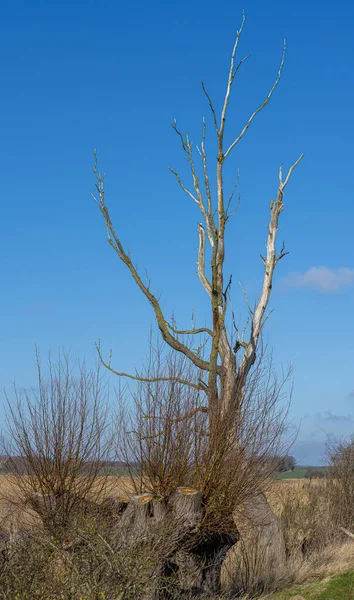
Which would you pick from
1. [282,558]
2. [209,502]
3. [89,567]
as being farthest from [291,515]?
[89,567]

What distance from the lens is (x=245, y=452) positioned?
12.5 metres

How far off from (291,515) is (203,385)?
19.5 feet

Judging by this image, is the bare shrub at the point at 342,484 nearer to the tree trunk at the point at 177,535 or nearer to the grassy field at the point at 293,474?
the grassy field at the point at 293,474

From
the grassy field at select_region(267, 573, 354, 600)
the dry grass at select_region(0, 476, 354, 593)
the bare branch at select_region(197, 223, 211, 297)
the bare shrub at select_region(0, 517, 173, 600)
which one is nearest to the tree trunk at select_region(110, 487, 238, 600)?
the dry grass at select_region(0, 476, 354, 593)

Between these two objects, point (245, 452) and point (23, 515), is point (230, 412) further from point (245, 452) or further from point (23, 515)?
point (23, 515)

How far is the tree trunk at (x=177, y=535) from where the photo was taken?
33.7 feet

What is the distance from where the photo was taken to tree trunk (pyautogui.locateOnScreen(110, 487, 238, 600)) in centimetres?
1026

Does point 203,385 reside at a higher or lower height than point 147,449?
higher

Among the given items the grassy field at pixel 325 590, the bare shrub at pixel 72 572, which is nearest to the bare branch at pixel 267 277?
the grassy field at pixel 325 590

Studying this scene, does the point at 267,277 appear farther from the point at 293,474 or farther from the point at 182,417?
the point at 293,474

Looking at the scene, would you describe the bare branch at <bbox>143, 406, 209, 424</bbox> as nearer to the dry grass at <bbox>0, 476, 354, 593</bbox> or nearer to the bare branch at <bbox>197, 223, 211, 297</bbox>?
the dry grass at <bbox>0, 476, 354, 593</bbox>

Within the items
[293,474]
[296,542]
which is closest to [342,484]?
[296,542]

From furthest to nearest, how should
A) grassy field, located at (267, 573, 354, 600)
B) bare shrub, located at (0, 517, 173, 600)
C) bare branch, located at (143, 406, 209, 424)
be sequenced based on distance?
grassy field, located at (267, 573, 354, 600) → bare branch, located at (143, 406, 209, 424) → bare shrub, located at (0, 517, 173, 600)

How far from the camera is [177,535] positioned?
10.8m
